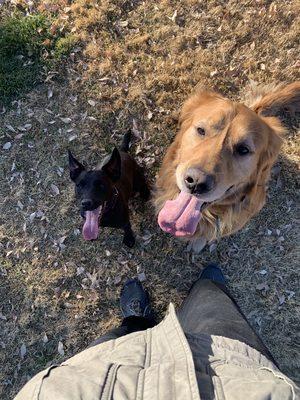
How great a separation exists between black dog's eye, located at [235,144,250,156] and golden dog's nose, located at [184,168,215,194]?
1.39 ft

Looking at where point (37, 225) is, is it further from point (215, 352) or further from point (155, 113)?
point (215, 352)

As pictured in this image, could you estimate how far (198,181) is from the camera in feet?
10.2

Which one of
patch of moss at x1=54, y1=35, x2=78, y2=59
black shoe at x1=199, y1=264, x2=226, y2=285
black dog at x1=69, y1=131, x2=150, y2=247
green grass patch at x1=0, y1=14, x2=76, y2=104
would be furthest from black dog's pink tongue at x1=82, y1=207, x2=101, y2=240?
patch of moss at x1=54, y1=35, x2=78, y2=59

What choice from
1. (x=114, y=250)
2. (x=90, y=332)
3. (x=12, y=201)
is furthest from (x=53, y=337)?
(x=12, y=201)

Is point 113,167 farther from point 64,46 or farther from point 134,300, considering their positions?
point 64,46

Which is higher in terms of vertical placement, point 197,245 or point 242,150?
point 242,150

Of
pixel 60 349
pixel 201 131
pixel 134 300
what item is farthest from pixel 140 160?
pixel 60 349

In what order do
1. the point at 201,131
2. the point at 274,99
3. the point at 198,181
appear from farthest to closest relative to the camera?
the point at 274,99 < the point at 201,131 < the point at 198,181

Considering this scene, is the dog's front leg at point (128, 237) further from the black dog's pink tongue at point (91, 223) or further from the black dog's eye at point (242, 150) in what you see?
the black dog's eye at point (242, 150)

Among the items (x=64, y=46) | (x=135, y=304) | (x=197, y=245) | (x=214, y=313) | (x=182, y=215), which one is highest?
(x=64, y=46)

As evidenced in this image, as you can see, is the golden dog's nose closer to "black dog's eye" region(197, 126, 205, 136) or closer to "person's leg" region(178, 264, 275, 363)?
"black dog's eye" region(197, 126, 205, 136)

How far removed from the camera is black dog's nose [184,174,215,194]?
3.11m

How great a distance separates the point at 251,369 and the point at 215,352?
0.91 feet

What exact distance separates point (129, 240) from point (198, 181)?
5.90 feet
